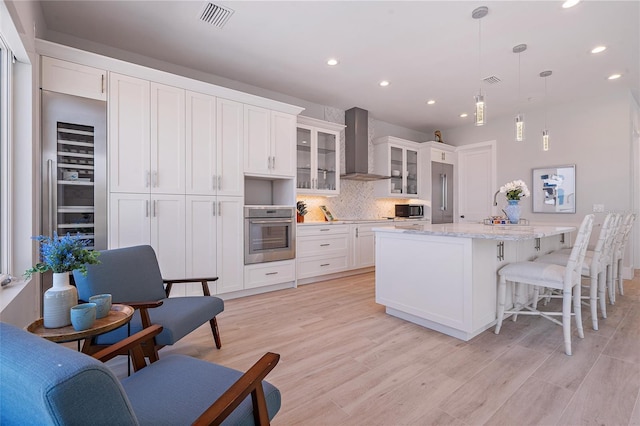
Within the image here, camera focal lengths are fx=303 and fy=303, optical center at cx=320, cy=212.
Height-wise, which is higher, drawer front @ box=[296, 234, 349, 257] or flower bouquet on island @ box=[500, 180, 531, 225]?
flower bouquet on island @ box=[500, 180, 531, 225]

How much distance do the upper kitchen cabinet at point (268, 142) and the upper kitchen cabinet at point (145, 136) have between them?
30.3 inches

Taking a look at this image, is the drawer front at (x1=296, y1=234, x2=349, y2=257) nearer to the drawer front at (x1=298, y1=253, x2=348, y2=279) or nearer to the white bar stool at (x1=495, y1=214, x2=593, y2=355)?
the drawer front at (x1=298, y1=253, x2=348, y2=279)

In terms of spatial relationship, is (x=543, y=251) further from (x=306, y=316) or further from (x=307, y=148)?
(x=307, y=148)

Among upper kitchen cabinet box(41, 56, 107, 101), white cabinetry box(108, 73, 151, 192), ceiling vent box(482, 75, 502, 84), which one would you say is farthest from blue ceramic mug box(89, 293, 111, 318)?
ceiling vent box(482, 75, 502, 84)

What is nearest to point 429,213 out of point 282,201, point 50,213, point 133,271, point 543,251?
point 543,251

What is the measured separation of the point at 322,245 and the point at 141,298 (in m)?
2.63

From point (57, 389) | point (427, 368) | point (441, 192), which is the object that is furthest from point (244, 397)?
point (441, 192)

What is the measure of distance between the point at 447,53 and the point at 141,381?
12.9 feet

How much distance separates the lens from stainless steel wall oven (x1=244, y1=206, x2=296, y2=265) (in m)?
3.69

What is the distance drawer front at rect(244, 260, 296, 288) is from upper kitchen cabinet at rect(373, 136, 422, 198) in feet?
8.61

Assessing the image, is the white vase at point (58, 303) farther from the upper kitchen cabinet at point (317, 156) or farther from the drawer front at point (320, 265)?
the upper kitchen cabinet at point (317, 156)

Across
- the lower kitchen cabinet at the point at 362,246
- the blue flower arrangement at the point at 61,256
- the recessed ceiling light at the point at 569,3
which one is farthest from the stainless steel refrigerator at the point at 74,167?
the recessed ceiling light at the point at 569,3

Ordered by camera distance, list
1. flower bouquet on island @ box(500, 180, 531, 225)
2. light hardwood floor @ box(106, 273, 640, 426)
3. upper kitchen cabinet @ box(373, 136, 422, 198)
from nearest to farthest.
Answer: light hardwood floor @ box(106, 273, 640, 426)
flower bouquet on island @ box(500, 180, 531, 225)
upper kitchen cabinet @ box(373, 136, 422, 198)

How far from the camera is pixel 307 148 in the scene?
457 cm
